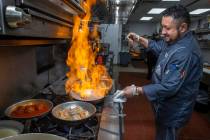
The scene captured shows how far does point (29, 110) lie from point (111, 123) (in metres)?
0.63

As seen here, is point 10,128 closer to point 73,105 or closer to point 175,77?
point 73,105

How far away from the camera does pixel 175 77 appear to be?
1437mm

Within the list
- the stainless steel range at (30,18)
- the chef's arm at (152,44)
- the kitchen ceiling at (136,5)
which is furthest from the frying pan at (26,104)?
the kitchen ceiling at (136,5)

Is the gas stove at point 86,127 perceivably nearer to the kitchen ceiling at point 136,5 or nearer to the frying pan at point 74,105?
the frying pan at point 74,105

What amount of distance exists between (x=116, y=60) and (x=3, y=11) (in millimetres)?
9197

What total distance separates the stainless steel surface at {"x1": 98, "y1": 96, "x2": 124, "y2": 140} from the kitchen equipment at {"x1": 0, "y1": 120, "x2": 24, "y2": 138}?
0.50 m

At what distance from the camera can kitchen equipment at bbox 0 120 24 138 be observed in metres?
1.03

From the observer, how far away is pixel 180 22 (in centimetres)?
153

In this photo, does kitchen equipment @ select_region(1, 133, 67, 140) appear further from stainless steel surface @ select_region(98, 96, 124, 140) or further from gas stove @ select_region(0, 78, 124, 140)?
stainless steel surface @ select_region(98, 96, 124, 140)

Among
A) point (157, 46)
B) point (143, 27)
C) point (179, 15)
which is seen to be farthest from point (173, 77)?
point (143, 27)

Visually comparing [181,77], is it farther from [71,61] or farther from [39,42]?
[71,61]

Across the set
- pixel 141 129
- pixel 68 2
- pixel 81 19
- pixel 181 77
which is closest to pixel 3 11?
pixel 68 2

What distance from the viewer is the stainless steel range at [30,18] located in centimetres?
64

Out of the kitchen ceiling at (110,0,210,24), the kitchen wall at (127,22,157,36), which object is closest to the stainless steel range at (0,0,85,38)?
the kitchen ceiling at (110,0,210,24)
